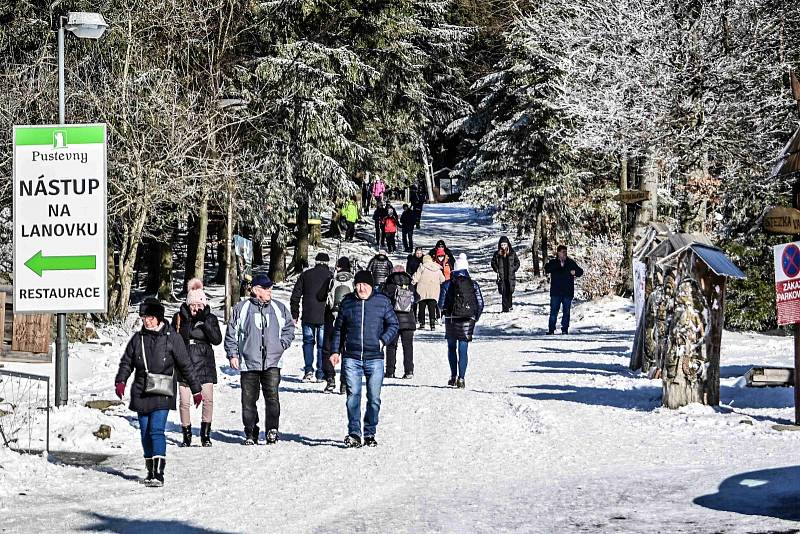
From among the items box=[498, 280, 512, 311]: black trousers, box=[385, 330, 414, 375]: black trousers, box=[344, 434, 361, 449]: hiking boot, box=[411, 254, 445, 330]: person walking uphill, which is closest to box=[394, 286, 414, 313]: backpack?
box=[385, 330, 414, 375]: black trousers

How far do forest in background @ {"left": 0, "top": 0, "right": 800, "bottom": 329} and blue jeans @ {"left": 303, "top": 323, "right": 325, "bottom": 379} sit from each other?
852 cm

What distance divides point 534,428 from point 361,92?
86.0 feet

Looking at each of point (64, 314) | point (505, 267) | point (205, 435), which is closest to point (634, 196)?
point (205, 435)

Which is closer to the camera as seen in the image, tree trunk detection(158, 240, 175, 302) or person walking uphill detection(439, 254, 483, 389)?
person walking uphill detection(439, 254, 483, 389)

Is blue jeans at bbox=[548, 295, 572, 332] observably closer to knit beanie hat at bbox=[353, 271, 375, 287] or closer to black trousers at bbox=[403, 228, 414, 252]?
knit beanie hat at bbox=[353, 271, 375, 287]

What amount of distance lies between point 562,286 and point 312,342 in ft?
29.8

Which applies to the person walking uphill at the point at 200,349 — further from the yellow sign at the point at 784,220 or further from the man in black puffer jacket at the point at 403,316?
the yellow sign at the point at 784,220

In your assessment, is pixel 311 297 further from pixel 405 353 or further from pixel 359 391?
pixel 359 391

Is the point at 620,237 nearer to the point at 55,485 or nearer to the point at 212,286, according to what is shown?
the point at 212,286

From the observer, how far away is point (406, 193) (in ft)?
222

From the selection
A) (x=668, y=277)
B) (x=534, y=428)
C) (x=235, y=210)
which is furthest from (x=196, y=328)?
(x=235, y=210)

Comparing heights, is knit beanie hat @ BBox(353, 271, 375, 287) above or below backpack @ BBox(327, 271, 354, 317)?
above

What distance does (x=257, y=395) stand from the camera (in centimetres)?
1303

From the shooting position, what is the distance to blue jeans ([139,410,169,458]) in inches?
424
